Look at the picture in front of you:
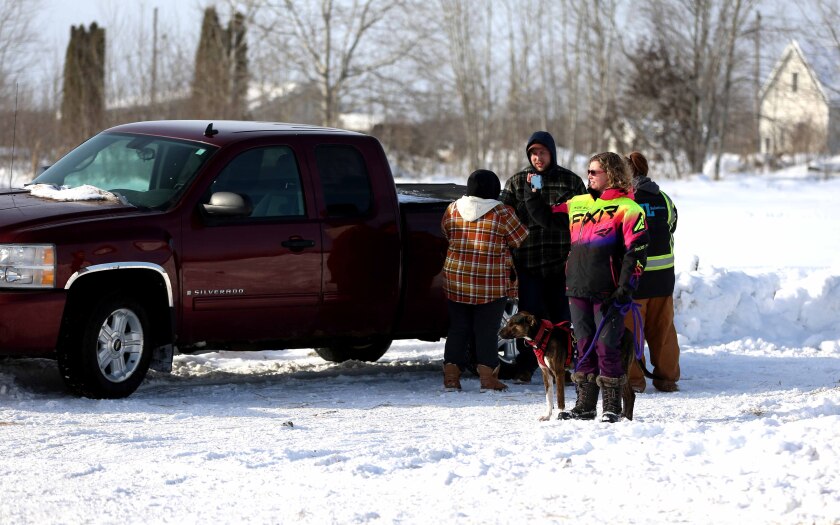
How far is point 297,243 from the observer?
8.25m

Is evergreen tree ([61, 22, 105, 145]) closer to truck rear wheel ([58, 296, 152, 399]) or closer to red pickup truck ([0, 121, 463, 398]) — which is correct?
red pickup truck ([0, 121, 463, 398])

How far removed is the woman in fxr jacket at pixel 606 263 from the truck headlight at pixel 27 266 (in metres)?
2.96

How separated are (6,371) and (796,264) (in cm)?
968

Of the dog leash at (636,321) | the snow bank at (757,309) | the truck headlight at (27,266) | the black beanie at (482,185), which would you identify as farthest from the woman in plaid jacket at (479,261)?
the snow bank at (757,309)

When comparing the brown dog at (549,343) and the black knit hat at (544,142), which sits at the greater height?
the black knit hat at (544,142)

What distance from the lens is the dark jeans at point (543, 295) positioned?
905cm

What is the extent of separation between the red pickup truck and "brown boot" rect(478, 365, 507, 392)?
0.51m

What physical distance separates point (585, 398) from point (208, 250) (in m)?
2.49

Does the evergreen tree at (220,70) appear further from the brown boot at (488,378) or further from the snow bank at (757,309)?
the brown boot at (488,378)

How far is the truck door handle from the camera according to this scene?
26.9ft

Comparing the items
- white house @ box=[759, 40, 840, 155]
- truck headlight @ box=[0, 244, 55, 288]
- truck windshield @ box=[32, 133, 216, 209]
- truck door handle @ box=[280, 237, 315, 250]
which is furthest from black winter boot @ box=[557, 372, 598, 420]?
white house @ box=[759, 40, 840, 155]

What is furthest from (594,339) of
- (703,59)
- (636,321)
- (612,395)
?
(703,59)

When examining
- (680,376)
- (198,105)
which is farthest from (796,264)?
(198,105)

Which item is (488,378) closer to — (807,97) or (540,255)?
(540,255)
